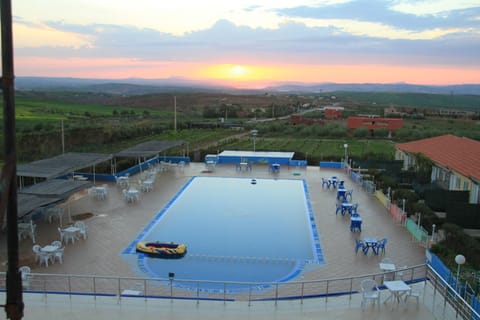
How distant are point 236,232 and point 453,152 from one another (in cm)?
1225

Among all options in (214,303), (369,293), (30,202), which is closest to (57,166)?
(30,202)

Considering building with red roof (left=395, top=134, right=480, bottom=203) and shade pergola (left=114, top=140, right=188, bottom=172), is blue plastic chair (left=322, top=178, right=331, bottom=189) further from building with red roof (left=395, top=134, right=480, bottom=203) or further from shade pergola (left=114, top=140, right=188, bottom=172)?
shade pergola (left=114, top=140, right=188, bottom=172)

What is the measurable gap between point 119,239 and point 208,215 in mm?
4466

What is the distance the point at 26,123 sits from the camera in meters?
41.3

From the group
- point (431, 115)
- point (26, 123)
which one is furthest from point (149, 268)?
point (431, 115)

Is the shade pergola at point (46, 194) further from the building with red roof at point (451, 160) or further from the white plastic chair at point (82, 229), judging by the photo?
the building with red roof at point (451, 160)

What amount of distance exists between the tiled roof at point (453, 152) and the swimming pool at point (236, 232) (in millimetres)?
6059

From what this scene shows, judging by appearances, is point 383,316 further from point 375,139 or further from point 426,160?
point 375,139

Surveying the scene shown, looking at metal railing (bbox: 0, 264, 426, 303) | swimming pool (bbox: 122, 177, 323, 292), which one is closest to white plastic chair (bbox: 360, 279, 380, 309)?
metal railing (bbox: 0, 264, 426, 303)

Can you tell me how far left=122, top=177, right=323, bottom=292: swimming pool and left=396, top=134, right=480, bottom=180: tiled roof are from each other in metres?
6.06

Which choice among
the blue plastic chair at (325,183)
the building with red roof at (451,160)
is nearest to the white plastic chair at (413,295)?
the building with red roof at (451,160)

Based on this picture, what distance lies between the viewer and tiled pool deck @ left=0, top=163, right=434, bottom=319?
8414 millimetres

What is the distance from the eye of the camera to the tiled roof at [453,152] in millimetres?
17430

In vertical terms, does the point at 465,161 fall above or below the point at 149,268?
above
